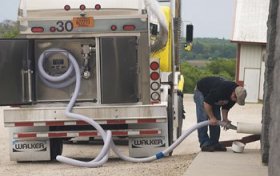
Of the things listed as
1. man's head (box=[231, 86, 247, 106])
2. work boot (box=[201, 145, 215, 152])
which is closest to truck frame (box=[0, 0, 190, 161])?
work boot (box=[201, 145, 215, 152])

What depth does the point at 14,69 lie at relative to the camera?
1123 centimetres

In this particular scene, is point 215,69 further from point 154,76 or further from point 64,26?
point 64,26

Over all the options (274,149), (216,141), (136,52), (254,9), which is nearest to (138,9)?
(136,52)

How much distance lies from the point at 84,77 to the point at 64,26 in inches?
37.2

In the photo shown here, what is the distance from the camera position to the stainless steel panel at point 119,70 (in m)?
11.0

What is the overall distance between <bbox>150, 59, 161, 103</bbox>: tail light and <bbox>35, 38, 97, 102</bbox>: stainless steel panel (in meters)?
0.99

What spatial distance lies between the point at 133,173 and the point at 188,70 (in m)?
35.3

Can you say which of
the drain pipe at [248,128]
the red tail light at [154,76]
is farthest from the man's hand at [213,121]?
the red tail light at [154,76]

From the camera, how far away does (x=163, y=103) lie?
11.6 metres

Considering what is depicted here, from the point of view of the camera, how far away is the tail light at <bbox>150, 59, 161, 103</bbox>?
37.6 ft

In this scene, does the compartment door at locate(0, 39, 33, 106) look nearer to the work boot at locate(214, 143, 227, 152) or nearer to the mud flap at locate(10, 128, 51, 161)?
the mud flap at locate(10, 128, 51, 161)

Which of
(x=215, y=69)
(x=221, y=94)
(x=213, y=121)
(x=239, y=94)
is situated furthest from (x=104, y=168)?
(x=215, y=69)

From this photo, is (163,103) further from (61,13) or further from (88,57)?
(61,13)

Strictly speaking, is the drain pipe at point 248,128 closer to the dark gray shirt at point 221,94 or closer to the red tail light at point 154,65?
the dark gray shirt at point 221,94
